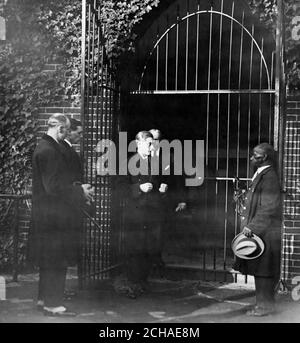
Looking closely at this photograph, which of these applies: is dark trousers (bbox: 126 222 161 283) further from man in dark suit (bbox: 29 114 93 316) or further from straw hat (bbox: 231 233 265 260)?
straw hat (bbox: 231 233 265 260)

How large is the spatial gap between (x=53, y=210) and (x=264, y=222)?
1838 millimetres

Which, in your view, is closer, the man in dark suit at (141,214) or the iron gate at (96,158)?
the man in dark suit at (141,214)

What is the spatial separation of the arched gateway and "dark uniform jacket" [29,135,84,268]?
98 cm

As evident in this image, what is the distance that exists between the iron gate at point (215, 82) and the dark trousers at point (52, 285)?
220 cm

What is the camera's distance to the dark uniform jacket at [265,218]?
238 inches

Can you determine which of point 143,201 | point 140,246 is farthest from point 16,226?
point 143,201

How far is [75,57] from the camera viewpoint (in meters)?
8.08

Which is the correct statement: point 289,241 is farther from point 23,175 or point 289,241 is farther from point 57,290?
point 23,175

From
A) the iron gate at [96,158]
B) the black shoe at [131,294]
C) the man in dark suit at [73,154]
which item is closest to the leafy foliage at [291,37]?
the iron gate at [96,158]

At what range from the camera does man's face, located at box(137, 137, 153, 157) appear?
6.97 m

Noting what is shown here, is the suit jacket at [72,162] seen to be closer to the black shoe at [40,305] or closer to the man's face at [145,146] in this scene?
the man's face at [145,146]
